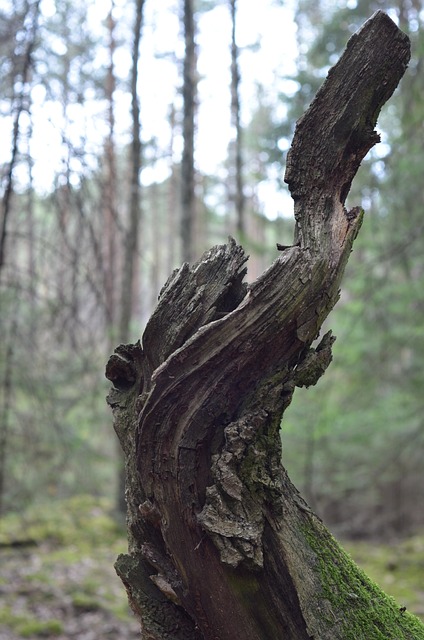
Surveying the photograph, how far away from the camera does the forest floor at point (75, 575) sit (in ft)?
19.7

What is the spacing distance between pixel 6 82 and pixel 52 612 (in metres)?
5.14

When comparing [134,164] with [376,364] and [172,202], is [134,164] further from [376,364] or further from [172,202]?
[172,202]

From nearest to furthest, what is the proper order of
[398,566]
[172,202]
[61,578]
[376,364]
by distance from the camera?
1. [61,578]
2. [376,364]
3. [398,566]
4. [172,202]

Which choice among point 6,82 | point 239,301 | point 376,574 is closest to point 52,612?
point 376,574

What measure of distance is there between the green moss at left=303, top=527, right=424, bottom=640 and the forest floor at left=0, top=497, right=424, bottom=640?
12.6ft

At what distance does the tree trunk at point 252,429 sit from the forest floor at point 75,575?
3684 millimetres

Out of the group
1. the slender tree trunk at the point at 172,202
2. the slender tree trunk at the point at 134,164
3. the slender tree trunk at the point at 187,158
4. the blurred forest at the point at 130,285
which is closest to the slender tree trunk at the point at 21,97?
the blurred forest at the point at 130,285

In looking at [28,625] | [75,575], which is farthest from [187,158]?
[28,625]

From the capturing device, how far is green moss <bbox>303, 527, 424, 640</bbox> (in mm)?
1837

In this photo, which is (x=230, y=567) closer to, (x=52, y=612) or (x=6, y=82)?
(x=6, y=82)

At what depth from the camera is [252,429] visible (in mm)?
1813

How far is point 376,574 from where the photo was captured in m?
8.38

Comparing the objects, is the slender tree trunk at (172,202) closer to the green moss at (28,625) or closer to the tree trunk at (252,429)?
the green moss at (28,625)

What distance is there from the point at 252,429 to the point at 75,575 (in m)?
6.82
